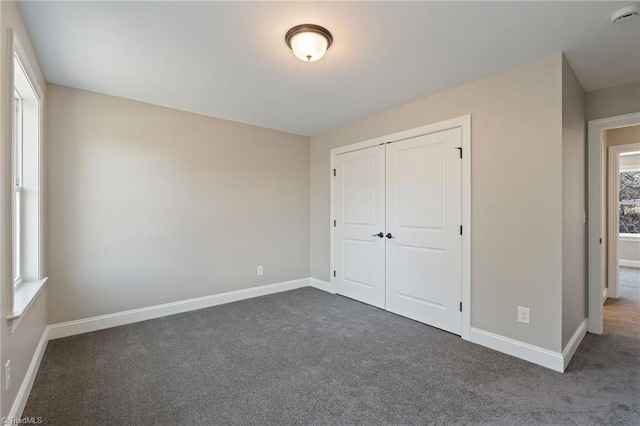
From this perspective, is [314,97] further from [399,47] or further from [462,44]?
[462,44]

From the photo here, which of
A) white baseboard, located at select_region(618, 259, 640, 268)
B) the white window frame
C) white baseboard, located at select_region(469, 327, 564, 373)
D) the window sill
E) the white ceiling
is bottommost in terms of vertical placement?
white baseboard, located at select_region(469, 327, 564, 373)

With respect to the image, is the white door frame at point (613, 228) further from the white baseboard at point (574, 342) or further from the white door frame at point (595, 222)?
the white baseboard at point (574, 342)

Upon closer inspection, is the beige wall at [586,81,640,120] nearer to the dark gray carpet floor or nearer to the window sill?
the dark gray carpet floor

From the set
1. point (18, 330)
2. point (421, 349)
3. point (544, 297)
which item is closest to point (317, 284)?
point (421, 349)

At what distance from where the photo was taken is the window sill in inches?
68.4

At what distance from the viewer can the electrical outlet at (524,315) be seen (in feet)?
8.08

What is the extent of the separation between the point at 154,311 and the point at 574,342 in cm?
420

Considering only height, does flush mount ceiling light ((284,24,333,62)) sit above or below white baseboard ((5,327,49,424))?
above

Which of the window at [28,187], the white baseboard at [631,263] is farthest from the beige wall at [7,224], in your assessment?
the white baseboard at [631,263]

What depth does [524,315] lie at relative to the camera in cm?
248

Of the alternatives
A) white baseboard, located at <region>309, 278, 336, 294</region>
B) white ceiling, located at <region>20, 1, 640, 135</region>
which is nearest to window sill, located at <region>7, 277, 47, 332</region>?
white ceiling, located at <region>20, 1, 640, 135</region>

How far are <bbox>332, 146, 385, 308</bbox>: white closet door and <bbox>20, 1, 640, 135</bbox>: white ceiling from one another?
98cm

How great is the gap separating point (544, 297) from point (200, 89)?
11.9 feet

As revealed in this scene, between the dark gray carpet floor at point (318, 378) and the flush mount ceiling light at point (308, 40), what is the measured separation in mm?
2334
